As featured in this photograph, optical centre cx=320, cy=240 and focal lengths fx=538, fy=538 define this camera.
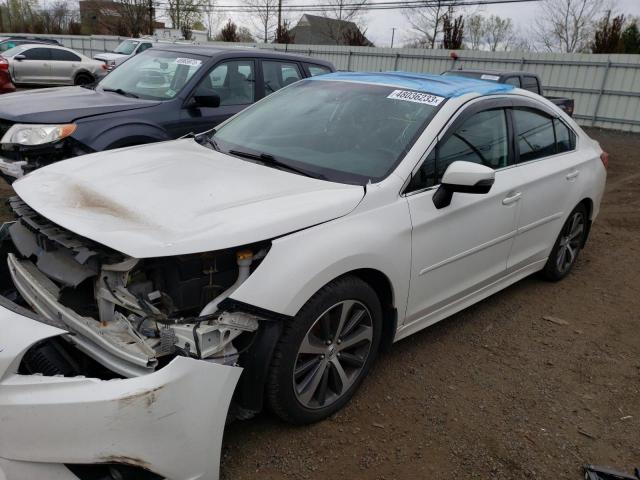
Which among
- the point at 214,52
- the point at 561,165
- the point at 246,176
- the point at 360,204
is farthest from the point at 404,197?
the point at 214,52

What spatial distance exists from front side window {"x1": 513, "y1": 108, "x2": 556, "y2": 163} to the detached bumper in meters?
2.89

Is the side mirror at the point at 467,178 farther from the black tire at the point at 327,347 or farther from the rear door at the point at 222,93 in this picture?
the rear door at the point at 222,93

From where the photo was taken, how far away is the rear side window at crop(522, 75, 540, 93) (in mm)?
12128

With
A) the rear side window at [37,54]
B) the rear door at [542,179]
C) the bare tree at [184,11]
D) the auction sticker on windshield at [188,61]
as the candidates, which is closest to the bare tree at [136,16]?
the bare tree at [184,11]

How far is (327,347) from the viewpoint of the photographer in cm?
272

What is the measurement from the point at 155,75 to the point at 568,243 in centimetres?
476

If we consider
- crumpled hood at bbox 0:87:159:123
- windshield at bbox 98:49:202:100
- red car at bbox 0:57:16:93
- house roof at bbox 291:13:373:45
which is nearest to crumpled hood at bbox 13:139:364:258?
crumpled hood at bbox 0:87:159:123

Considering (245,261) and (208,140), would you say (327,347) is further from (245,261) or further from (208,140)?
(208,140)

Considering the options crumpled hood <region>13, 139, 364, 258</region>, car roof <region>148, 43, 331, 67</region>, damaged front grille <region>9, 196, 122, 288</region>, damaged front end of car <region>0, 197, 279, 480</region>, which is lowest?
damaged front end of car <region>0, 197, 279, 480</region>

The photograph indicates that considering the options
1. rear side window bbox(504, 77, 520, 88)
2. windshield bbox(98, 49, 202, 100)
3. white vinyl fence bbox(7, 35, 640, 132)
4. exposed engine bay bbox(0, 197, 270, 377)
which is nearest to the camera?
exposed engine bay bbox(0, 197, 270, 377)

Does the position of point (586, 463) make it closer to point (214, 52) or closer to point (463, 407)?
point (463, 407)

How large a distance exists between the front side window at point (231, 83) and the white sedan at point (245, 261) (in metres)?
2.35

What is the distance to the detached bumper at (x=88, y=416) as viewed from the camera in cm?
188

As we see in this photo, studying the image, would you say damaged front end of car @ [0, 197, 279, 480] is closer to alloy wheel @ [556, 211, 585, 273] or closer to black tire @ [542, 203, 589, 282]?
black tire @ [542, 203, 589, 282]
